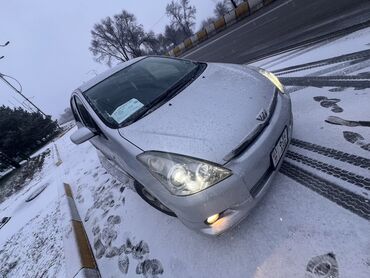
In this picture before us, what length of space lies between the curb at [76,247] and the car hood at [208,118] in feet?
5.15

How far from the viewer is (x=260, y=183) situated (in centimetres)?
191

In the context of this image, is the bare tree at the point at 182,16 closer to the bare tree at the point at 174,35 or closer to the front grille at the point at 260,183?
the bare tree at the point at 174,35

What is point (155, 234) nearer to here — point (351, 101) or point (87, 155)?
point (351, 101)

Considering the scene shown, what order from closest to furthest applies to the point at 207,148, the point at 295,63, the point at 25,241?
the point at 207,148 < the point at 25,241 < the point at 295,63

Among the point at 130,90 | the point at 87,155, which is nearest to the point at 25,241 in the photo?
the point at 87,155

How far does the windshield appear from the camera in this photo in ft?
8.36

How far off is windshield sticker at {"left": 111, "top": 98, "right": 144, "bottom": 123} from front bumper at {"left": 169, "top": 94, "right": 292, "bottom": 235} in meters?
1.10

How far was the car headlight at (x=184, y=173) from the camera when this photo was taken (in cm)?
171

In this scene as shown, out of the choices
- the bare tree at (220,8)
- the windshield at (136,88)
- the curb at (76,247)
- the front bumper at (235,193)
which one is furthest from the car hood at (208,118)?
the bare tree at (220,8)

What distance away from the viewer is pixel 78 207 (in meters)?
4.10

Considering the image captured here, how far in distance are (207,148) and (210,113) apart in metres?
0.42

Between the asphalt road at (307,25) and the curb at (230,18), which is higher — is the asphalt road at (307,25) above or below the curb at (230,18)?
above

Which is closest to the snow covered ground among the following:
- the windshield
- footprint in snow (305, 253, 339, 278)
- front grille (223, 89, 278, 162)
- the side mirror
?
footprint in snow (305, 253, 339, 278)

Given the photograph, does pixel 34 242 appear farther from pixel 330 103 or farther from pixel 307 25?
pixel 307 25
